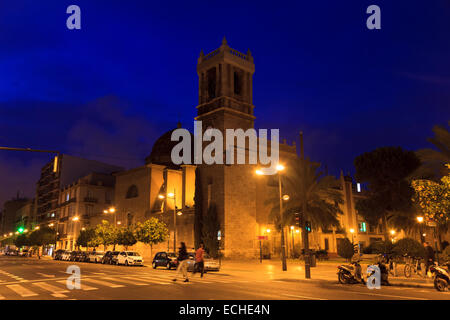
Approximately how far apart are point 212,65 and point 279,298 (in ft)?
146

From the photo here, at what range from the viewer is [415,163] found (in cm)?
4206

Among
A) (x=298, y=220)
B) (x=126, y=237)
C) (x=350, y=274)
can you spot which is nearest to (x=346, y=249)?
(x=298, y=220)

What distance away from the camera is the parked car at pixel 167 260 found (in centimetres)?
2873

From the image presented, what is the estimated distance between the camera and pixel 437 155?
2156 cm

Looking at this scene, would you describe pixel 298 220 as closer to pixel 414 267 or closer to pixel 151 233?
pixel 414 267

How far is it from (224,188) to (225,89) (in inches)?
521

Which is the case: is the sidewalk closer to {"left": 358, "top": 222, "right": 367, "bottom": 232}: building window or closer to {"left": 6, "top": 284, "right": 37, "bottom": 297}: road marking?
{"left": 6, "top": 284, "right": 37, "bottom": 297}: road marking

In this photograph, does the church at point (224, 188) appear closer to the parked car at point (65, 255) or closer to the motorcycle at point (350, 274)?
the parked car at point (65, 255)

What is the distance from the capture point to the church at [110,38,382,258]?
4678cm

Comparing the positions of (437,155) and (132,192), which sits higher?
(132,192)

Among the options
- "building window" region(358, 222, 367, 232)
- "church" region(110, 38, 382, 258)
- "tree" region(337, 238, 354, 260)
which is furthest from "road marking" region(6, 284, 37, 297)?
"building window" region(358, 222, 367, 232)

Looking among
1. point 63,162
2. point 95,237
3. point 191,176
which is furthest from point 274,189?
point 63,162

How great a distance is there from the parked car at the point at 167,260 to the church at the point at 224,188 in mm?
10645
